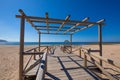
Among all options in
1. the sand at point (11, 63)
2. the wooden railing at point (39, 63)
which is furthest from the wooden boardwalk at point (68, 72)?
the sand at point (11, 63)

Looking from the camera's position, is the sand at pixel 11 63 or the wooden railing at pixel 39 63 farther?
the sand at pixel 11 63

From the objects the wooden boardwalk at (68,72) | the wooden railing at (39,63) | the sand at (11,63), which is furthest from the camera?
the sand at (11,63)

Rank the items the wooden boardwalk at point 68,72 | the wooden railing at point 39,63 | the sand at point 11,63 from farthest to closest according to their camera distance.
→ the sand at point 11,63
the wooden boardwalk at point 68,72
the wooden railing at point 39,63

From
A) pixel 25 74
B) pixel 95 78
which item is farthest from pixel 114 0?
pixel 25 74

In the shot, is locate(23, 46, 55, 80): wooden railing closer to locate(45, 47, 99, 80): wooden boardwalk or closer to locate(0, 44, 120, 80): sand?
locate(45, 47, 99, 80): wooden boardwalk

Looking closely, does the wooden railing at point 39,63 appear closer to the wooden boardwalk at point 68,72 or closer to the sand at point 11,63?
the wooden boardwalk at point 68,72

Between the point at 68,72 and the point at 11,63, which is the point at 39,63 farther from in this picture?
the point at 11,63

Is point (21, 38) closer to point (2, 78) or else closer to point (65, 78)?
point (65, 78)

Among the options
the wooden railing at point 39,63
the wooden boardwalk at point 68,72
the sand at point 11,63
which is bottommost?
the sand at point 11,63

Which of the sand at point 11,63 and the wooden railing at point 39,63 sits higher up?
the wooden railing at point 39,63

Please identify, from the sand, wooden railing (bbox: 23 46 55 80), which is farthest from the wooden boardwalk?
the sand

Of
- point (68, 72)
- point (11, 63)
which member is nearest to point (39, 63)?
point (68, 72)

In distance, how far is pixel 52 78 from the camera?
11.0 ft

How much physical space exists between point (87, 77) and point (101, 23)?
10.2 feet
